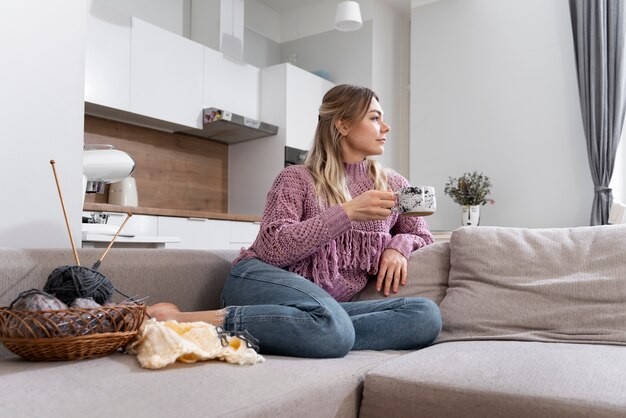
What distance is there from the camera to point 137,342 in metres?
1.37

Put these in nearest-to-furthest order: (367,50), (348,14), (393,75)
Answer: (348,14), (367,50), (393,75)

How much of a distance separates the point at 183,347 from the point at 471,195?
3598 millimetres

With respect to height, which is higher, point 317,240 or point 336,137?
point 336,137

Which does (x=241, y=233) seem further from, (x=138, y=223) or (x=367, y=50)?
(x=367, y=50)

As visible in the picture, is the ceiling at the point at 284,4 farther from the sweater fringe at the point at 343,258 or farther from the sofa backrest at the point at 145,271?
the sweater fringe at the point at 343,258

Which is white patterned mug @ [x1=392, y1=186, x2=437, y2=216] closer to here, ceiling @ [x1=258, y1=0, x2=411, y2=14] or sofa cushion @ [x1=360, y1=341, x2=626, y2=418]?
sofa cushion @ [x1=360, y1=341, x2=626, y2=418]

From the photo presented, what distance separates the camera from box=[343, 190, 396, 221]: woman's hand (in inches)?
68.2

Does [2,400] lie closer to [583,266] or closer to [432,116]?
[583,266]

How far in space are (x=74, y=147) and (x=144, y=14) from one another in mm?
3031

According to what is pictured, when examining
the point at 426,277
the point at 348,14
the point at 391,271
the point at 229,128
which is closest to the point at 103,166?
the point at 391,271

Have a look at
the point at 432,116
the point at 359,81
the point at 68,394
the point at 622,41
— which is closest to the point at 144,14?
the point at 359,81

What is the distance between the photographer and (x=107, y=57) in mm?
3779

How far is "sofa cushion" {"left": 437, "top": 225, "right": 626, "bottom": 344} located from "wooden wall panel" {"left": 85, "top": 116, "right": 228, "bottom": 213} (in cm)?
295

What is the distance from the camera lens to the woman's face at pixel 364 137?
2078 mm
